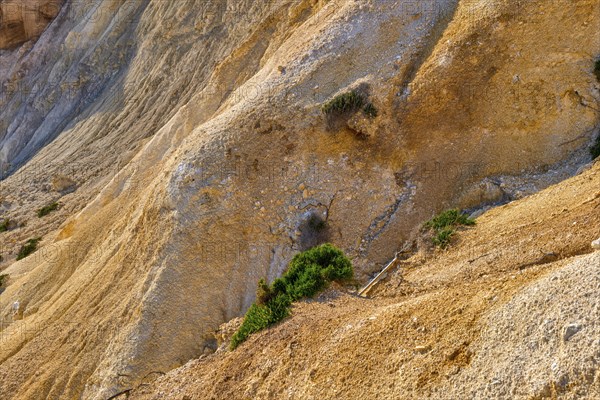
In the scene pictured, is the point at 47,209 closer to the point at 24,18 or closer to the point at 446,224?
the point at 446,224

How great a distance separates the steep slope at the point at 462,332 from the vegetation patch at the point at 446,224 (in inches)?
10.9

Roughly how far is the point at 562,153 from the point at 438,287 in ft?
17.7

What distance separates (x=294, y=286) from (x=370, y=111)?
500 centimetres

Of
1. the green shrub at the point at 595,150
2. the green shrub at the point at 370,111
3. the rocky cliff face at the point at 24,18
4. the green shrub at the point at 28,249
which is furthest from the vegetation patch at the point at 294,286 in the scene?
the rocky cliff face at the point at 24,18

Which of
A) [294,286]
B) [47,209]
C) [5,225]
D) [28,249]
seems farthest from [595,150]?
[5,225]

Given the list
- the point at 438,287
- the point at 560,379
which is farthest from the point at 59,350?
the point at 560,379

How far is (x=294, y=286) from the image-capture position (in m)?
10.7

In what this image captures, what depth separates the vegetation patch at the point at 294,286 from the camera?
1017 centimetres

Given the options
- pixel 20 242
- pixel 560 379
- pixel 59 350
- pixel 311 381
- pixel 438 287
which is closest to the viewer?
pixel 560 379

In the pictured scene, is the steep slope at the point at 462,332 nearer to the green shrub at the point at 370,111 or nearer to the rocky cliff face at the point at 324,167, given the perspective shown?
the rocky cliff face at the point at 324,167

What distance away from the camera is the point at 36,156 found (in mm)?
29484

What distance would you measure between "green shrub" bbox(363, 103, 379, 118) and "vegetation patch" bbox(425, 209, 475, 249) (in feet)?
9.58

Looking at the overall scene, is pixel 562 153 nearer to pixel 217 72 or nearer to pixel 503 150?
pixel 503 150

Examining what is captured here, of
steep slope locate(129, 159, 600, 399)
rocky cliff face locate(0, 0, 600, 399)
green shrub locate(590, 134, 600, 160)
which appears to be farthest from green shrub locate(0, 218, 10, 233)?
green shrub locate(590, 134, 600, 160)
